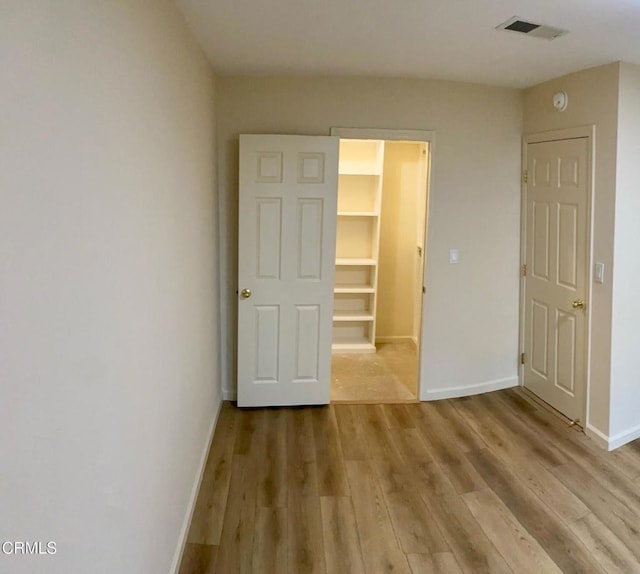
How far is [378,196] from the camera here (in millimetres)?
5129

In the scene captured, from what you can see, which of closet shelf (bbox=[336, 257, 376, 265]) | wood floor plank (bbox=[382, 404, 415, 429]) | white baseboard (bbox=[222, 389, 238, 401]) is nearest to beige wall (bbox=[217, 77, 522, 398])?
white baseboard (bbox=[222, 389, 238, 401])

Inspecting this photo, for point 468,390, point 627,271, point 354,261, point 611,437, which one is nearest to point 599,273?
point 627,271

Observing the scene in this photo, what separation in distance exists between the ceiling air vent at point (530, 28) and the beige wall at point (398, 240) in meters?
2.64

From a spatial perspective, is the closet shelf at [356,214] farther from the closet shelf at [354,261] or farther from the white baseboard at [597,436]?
the white baseboard at [597,436]

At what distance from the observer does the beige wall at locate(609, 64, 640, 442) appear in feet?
9.93

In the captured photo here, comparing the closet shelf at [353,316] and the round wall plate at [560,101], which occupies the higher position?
the round wall plate at [560,101]

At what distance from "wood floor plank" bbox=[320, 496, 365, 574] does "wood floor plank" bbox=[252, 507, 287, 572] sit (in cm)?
20

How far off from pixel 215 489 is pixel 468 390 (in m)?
2.24

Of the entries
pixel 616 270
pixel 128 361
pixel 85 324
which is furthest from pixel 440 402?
pixel 85 324

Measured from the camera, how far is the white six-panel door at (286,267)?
3566mm

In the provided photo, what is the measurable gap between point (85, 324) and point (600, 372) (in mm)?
3179

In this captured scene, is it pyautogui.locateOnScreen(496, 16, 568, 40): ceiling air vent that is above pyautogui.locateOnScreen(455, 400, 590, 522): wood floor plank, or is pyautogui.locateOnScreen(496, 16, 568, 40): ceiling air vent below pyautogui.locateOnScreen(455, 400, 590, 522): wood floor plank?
above

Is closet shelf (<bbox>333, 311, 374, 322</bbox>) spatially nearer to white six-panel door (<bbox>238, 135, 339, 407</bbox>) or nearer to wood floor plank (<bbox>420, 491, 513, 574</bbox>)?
white six-panel door (<bbox>238, 135, 339, 407</bbox>)

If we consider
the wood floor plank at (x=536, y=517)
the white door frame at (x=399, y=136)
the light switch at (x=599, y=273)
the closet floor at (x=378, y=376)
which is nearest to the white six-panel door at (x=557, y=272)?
the light switch at (x=599, y=273)
